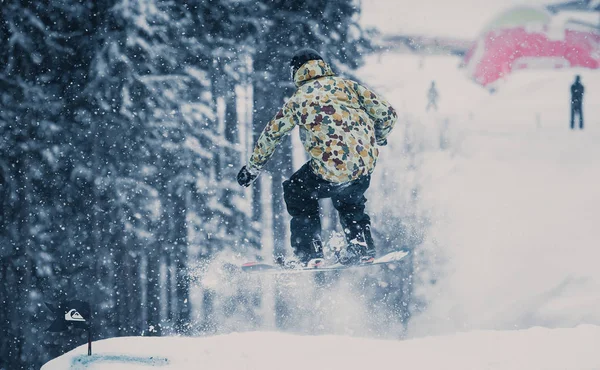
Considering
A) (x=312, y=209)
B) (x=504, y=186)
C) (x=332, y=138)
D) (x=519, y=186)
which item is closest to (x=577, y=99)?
(x=519, y=186)

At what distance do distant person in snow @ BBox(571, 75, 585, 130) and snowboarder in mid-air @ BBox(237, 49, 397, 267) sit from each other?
18.4ft

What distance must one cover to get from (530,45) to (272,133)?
643 centimetres

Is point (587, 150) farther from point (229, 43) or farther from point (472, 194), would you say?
point (229, 43)

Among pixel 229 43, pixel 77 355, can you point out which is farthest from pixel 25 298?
pixel 229 43

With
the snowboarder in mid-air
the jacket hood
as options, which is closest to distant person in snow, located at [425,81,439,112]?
the snowboarder in mid-air

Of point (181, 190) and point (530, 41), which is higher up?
point (530, 41)

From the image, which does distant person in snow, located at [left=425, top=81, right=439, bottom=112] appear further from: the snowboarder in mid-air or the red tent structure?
the snowboarder in mid-air

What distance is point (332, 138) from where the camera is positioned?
429cm

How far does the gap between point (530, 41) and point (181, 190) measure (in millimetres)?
5468

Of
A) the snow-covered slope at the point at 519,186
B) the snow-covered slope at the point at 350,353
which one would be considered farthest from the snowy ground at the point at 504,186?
the snow-covered slope at the point at 350,353

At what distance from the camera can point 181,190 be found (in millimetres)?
8016

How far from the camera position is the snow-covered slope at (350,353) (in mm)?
4668

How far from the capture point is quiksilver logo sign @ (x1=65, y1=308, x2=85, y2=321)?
484cm

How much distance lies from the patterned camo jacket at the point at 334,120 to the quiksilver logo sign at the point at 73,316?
2.12 m
